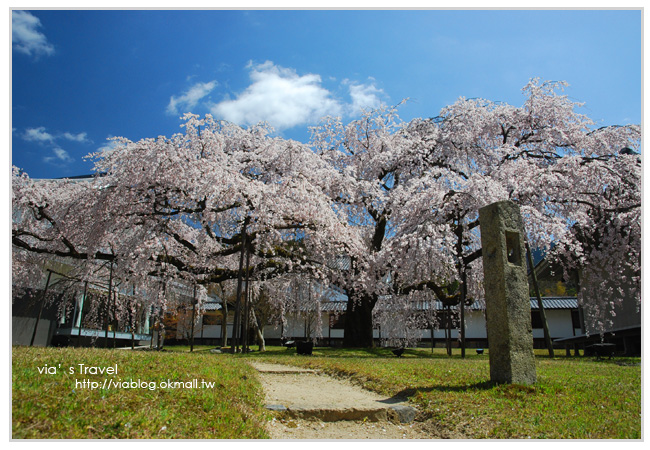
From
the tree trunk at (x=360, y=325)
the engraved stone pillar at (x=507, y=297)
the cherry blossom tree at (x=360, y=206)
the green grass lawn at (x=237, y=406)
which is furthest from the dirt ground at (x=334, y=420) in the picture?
the tree trunk at (x=360, y=325)

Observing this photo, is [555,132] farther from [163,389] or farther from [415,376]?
[163,389]

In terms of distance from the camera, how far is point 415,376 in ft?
26.2

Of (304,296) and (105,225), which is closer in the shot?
(105,225)

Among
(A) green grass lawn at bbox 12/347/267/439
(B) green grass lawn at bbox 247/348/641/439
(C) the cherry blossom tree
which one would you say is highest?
(C) the cherry blossom tree

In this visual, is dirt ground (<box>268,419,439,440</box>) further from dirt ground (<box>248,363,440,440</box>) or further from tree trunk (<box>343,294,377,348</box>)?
tree trunk (<box>343,294,377,348</box>)

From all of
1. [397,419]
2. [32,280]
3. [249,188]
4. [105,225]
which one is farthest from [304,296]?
[397,419]

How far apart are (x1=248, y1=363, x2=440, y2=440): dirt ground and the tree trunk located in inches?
473

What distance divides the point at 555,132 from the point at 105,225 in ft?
58.6

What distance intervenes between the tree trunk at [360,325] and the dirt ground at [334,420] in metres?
12.0

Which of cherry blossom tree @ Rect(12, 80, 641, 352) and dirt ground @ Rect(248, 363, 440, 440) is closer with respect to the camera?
dirt ground @ Rect(248, 363, 440, 440)

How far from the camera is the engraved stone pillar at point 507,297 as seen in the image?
6.54 meters

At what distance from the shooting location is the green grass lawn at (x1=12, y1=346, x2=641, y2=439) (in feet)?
12.1

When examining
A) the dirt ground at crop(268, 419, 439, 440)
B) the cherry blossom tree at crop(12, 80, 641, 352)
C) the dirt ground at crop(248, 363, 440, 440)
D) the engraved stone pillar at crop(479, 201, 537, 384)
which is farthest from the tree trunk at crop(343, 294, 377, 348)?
the dirt ground at crop(268, 419, 439, 440)

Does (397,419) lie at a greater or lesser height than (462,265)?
lesser
